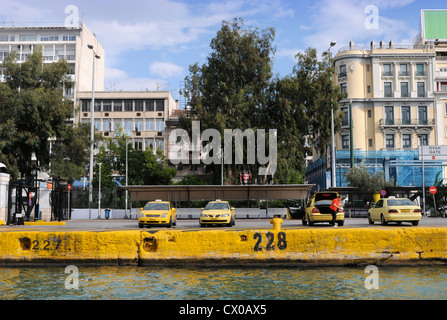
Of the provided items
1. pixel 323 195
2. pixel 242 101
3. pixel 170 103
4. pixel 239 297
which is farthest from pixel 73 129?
pixel 239 297

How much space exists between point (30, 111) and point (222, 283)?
117 ft

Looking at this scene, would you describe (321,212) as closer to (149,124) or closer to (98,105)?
(149,124)

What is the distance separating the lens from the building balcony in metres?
69.6

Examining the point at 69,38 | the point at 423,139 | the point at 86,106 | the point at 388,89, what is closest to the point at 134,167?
the point at 86,106

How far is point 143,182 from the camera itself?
6675cm

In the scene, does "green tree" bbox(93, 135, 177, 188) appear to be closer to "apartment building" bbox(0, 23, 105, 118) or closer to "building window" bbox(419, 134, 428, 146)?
"apartment building" bbox(0, 23, 105, 118)

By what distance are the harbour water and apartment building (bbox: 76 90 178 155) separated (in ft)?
215

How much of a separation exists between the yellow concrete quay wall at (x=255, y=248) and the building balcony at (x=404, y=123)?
2411 inches

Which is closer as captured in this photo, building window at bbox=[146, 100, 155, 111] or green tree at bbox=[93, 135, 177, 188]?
green tree at bbox=[93, 135, 177, 188]

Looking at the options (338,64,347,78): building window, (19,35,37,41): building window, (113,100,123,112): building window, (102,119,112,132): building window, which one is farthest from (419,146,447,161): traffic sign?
(19,35,37,41): building window

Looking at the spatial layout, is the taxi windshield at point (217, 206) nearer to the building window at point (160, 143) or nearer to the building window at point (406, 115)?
the building window at point (160, 143)

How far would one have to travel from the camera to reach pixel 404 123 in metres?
70.1

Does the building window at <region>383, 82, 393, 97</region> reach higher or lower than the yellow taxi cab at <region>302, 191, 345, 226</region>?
higher
